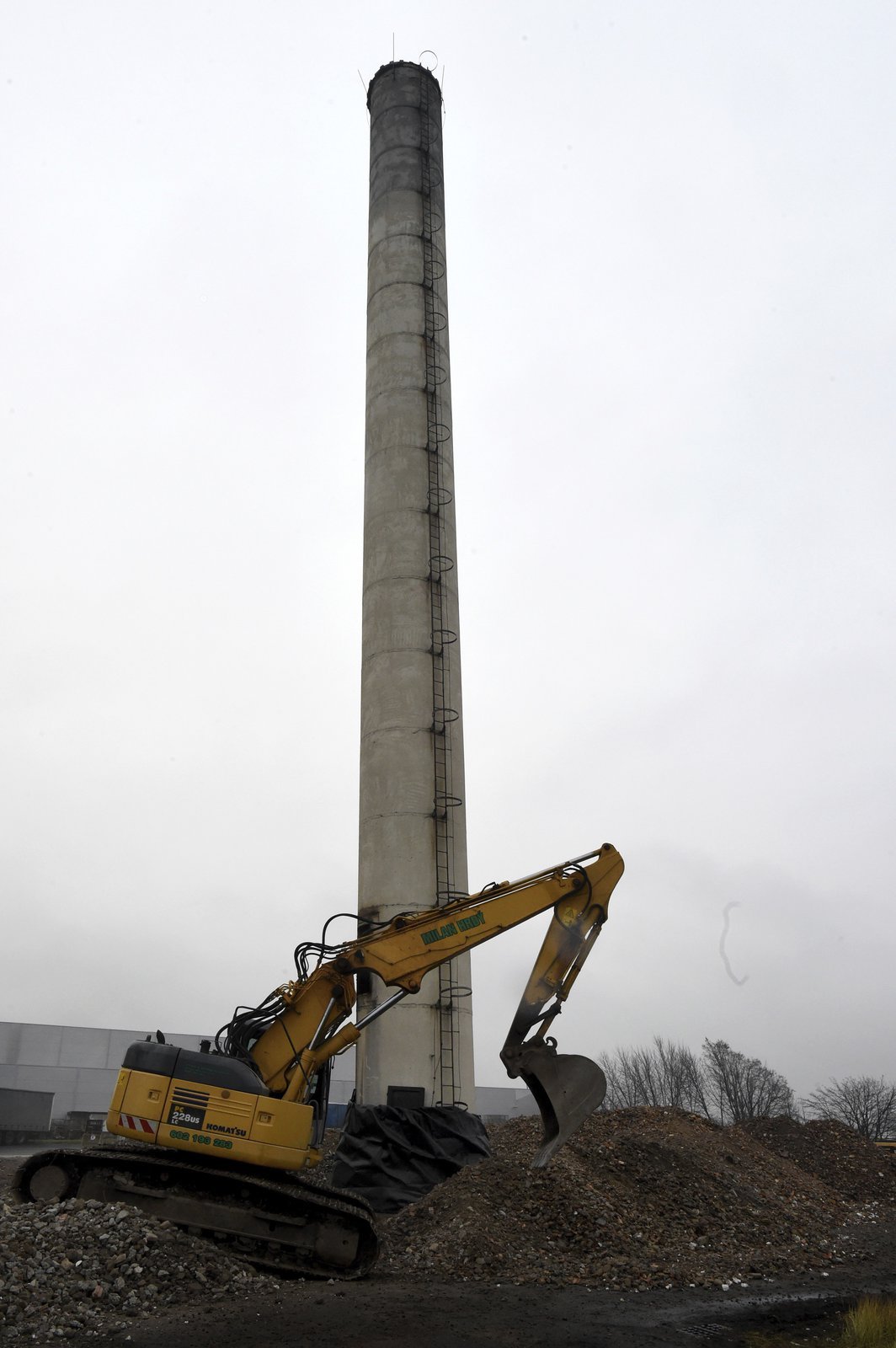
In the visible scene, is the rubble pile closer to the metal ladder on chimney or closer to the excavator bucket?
the excavator bucket

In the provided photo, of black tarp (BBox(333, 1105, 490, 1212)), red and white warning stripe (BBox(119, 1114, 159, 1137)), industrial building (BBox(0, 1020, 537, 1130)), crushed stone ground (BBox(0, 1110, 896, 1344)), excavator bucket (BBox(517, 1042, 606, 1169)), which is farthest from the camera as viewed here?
industrial building (BBox(0, 1020, 537, 1130))

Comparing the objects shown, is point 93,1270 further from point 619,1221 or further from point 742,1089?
point 742,1089

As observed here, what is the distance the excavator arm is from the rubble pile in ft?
5.88

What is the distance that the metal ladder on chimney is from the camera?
17.9 m

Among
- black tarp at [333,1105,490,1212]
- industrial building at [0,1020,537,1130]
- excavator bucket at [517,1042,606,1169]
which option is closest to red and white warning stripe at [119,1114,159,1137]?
excavator bucket at [517,1042,606,1169]

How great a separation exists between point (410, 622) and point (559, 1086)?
34.7 feet

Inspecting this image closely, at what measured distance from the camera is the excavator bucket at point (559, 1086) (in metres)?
11.6

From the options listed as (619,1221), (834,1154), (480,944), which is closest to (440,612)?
(480,944)

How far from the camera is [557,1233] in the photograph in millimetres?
12758

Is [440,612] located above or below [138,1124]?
above

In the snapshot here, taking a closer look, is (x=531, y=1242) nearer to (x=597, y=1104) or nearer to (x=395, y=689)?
(x=597, y=1104)

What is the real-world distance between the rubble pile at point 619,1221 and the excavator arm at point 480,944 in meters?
1.79

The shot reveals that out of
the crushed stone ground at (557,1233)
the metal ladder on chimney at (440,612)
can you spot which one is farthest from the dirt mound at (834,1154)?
the metal ladder on chimney at (440,612)

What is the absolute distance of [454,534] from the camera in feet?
71.6
